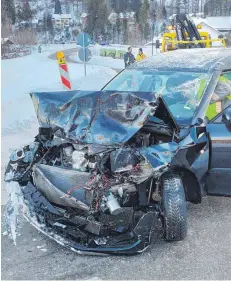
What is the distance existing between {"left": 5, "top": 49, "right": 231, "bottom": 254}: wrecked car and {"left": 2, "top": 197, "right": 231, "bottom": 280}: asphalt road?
0.11 metres

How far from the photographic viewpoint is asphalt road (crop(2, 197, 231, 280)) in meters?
3.30

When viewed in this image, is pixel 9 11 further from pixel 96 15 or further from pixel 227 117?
pixel 227 117

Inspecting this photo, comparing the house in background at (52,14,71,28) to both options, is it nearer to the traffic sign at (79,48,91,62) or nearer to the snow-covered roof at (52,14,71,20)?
the snow-covered roof at (52,14,71,20)

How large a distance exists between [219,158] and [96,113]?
1276mm

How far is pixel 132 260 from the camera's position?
3.52 meters

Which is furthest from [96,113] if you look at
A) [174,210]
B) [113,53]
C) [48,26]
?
[48,26]

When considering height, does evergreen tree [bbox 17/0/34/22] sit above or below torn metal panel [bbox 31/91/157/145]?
above

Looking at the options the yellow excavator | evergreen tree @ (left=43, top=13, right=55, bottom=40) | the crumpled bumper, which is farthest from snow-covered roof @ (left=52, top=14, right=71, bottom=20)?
the crumpled bumper

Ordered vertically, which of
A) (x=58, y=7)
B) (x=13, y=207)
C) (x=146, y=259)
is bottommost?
(x=146, y=259)

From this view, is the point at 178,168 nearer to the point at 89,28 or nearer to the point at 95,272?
the point at 95,272

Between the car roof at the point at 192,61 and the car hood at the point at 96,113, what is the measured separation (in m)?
1.21

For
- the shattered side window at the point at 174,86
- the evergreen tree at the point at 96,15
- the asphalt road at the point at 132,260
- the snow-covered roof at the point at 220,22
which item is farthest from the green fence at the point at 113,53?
the asphalt road at the point at 132,260

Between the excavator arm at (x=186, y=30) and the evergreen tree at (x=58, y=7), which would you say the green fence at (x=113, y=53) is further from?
the excavator arm at (x=186, y=30)

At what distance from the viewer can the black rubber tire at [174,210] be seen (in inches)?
141
